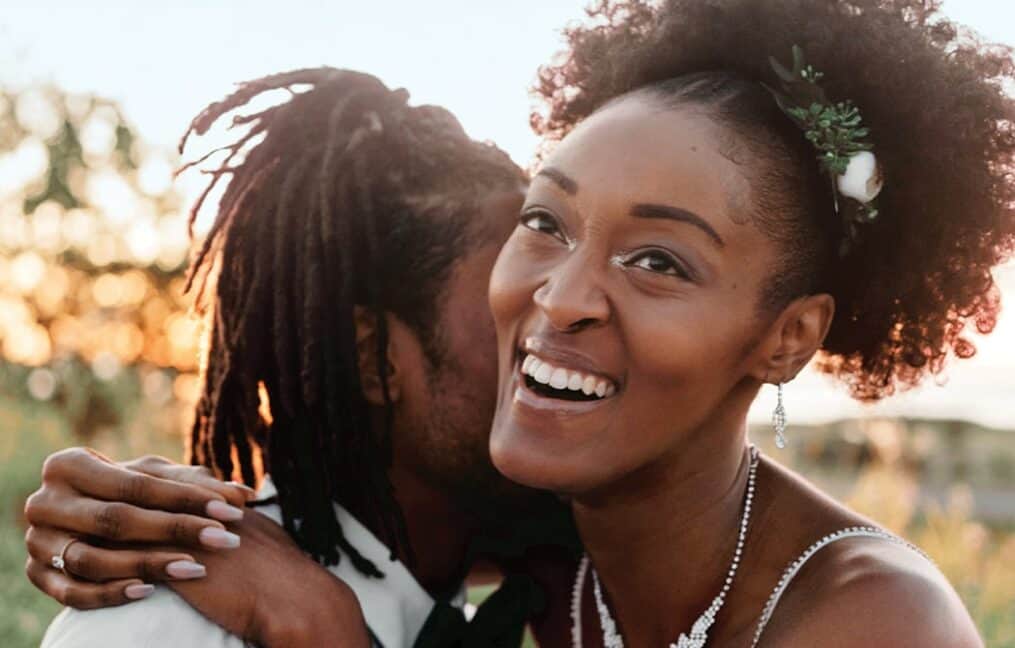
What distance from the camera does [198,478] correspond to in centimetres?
299

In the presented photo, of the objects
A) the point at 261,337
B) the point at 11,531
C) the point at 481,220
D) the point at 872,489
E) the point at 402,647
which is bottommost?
the point at 11,531

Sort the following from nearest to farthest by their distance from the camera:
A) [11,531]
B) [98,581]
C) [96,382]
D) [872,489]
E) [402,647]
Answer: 1. [98,581]
2. [402,647]
3. [872,489]
4. [11,531]
5. [96,382]

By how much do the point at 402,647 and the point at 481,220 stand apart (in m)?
1.06

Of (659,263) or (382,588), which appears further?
(382,588)

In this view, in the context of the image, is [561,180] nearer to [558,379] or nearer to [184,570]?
[558,379]

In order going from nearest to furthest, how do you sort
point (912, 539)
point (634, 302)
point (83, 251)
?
point (634, 302) → point (912, 539) → point (83, 251)

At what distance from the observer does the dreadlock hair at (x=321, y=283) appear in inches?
131

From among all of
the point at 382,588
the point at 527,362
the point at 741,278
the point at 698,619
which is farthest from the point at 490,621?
the point at 741,278

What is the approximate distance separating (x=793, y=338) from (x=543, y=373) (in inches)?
22.5

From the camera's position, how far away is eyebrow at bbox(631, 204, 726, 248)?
2775 mm

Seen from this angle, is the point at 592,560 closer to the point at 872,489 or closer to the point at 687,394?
the point at 687,394

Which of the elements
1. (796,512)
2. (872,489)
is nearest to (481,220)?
(796,512)

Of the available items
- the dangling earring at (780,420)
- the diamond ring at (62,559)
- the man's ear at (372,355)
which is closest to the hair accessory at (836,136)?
the dangling earring at (780,420)

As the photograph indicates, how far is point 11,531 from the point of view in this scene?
6789mm
